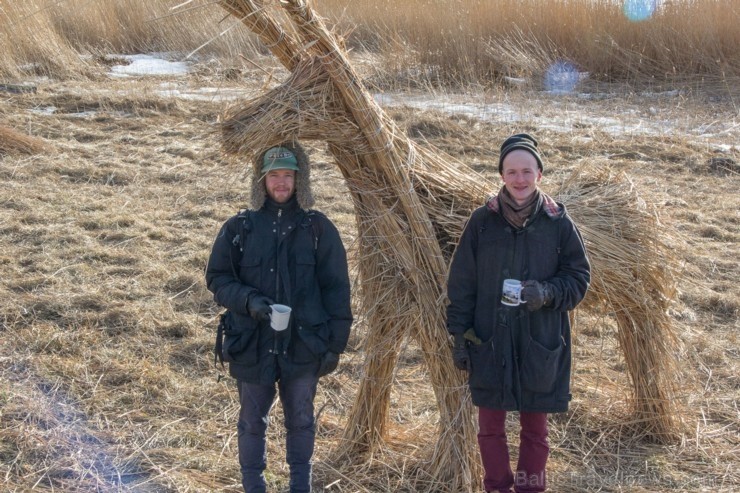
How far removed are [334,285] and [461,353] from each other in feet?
1.74

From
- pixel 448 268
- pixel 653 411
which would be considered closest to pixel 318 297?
pixel 448 268

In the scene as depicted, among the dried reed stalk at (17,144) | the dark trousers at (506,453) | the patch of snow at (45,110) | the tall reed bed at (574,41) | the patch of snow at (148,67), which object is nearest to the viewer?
the dark trousers at (506,453)

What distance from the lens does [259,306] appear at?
10.2 feet

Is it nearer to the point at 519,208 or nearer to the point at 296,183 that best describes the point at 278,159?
the point at 296,183

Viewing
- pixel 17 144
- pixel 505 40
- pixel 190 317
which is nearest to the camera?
pixel 190 317

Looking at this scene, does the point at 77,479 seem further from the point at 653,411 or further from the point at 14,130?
the point at 14,130

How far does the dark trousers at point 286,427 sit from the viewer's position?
3293mm

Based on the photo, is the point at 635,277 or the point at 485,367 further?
the point at 635,277

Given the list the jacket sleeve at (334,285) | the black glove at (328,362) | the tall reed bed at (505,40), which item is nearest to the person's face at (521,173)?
the jacket sleeve at (334,285)

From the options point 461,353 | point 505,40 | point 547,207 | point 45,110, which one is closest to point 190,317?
point 461,353

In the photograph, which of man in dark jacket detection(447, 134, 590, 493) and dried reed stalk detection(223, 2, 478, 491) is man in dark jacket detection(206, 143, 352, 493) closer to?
dried reed stalk detection(223, 2, 478, 491)

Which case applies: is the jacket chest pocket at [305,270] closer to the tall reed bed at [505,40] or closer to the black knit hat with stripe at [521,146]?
the black knit hat with stripe at [521,146]

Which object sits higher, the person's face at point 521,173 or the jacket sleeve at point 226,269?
the person's face at point 521,173

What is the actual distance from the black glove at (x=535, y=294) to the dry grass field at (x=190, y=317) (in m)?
0.90
